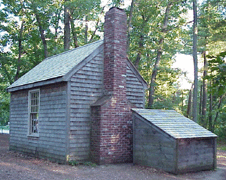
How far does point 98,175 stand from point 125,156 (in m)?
2.49

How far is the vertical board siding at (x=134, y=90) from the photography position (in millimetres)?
12508

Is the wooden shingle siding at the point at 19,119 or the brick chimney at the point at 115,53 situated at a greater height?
the brick chimney at the point at 115,53

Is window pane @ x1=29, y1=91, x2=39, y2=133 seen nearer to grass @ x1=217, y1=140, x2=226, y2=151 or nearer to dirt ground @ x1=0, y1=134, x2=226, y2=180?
dirt ground @ x1=0, y1=134, x2=226, y2=180

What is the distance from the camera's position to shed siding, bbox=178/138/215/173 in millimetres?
9484

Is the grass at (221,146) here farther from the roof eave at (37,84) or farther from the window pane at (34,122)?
the roof eave at (37,84)

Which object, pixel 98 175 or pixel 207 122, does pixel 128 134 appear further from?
pixel 207 122

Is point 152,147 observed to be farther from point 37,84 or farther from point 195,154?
point 37,84

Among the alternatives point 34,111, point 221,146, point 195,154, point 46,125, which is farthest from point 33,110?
point 221,146

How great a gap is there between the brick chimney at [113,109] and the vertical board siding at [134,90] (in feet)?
2.90

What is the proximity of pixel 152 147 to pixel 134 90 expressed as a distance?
3298 mm

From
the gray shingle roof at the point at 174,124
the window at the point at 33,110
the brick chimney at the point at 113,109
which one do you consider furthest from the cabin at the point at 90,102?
the gray shingle roof at the point at 174,124

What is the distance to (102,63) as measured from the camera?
38.8 ft

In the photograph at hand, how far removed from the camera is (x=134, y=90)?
12742 mm

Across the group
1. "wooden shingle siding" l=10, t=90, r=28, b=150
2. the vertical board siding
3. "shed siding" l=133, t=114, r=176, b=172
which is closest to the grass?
the vertical board siding
